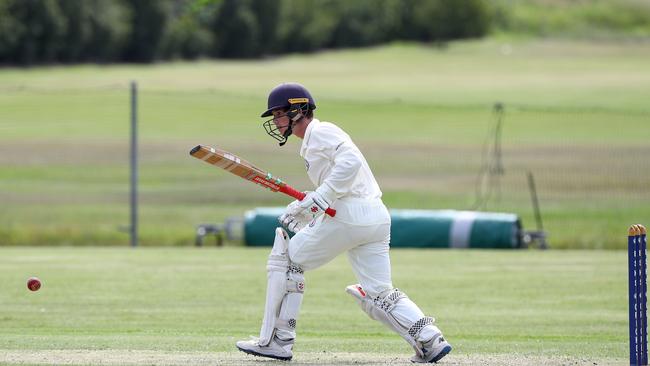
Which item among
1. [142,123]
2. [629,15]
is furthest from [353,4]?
[142,123]

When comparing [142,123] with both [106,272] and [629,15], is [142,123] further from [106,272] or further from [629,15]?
[629,15]

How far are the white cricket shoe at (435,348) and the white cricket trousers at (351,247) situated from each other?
1.58 ft

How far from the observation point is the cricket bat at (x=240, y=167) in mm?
9422

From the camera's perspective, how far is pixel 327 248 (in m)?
9.46

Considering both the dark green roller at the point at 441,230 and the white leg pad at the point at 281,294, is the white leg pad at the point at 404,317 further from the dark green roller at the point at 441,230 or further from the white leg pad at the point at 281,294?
the dark green roller at the point at 441,230

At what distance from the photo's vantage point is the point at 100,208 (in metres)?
28.7

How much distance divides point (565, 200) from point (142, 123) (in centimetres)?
1824

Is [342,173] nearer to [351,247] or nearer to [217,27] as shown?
[351,247]

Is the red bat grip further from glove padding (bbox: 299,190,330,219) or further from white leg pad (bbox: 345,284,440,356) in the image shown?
white leg pad (bbox: 345,284,440,356)

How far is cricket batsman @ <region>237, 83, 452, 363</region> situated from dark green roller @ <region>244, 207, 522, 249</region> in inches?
448

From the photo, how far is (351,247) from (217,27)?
244ft

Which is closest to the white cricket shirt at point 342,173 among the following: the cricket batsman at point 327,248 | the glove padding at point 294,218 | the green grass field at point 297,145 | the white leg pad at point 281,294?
the cricket batsman at point 327,248

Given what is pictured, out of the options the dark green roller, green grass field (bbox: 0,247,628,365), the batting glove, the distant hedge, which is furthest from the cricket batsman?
the distant hedge

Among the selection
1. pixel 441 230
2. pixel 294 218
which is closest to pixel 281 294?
pixel 294 218
